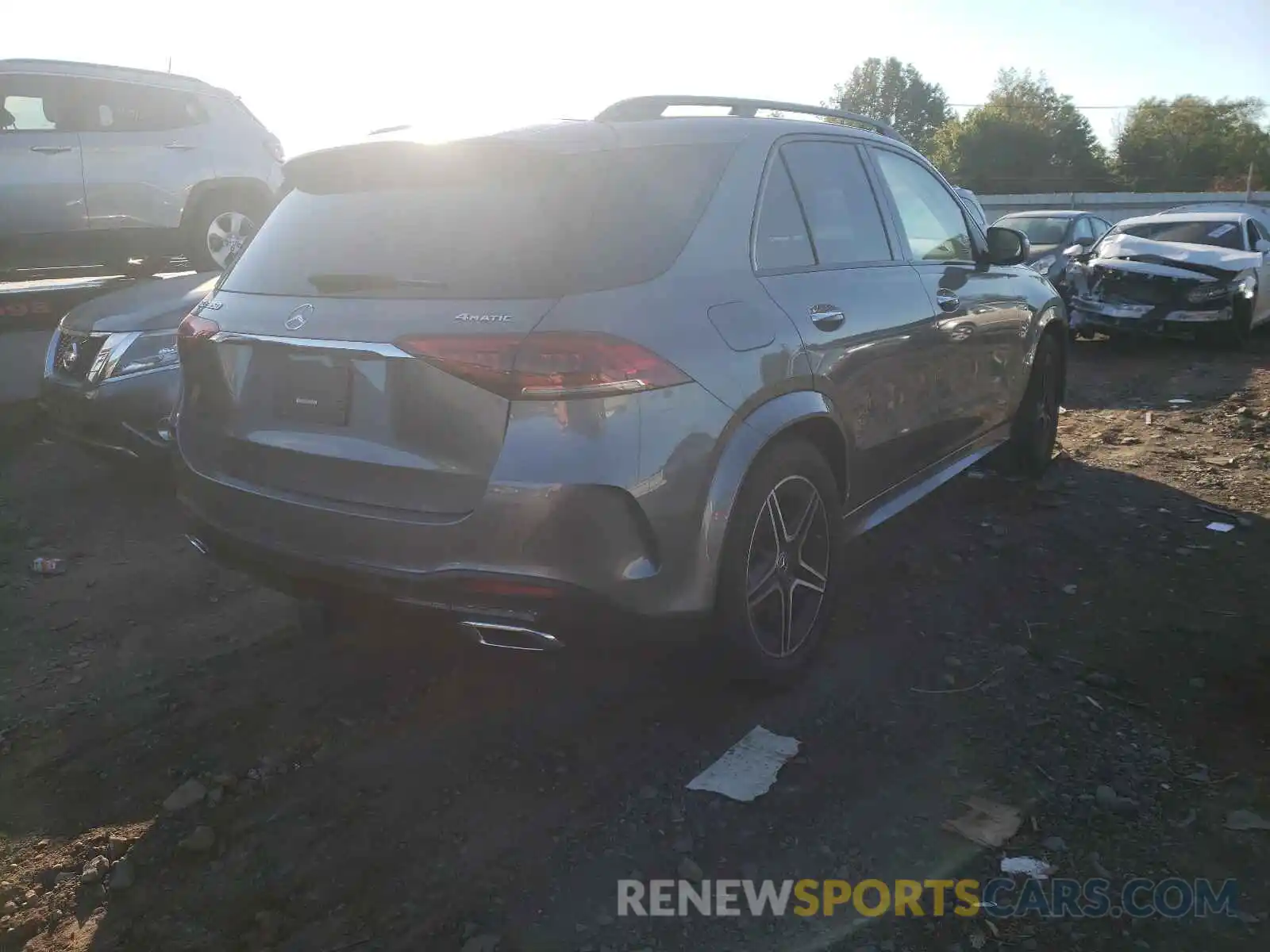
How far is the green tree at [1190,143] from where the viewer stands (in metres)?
76.1

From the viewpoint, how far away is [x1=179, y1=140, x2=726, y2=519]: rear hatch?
8.48ft

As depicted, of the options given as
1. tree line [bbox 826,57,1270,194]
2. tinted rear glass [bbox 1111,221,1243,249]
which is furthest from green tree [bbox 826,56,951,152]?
tinted rear glass [bbox 1111,221,1243,249]

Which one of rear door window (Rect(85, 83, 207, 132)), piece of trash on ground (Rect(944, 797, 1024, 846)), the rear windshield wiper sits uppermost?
rear door window (Rect(85, 83, 207, 132))

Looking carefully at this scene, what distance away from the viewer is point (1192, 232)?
1196cm

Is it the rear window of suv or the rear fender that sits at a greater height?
the rear window of suv

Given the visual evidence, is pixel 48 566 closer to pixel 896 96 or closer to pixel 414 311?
pixel 414 311

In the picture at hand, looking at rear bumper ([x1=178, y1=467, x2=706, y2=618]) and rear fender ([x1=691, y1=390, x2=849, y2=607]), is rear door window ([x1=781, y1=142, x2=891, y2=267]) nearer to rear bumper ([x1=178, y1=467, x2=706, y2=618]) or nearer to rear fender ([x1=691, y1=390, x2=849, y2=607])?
rear fender ([x1=691, y1=390, x2=849, y2=607])

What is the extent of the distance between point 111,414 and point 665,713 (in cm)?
353

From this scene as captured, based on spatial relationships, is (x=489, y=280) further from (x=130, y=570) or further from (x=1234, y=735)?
(x=130, y=570)

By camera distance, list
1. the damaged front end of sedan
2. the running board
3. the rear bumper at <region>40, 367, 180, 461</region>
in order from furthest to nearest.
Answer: the damaged front end of sedan → the rear bumper at <region>40, 367, 180, 461</region> → the running board

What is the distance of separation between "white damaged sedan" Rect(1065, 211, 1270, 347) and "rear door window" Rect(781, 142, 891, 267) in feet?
25.9

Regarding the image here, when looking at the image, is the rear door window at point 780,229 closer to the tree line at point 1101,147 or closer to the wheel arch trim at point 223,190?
the wheel arch trim at point 223,190

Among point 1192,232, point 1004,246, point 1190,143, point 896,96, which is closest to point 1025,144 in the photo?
point 1190,143

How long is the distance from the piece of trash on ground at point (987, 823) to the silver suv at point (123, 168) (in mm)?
6801
